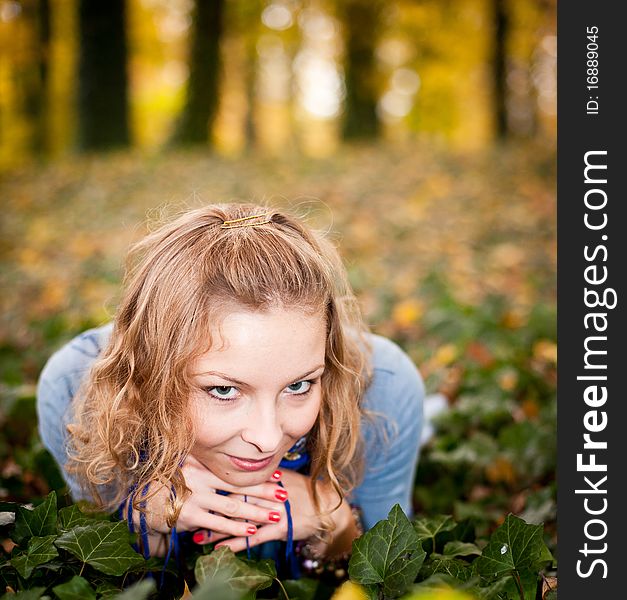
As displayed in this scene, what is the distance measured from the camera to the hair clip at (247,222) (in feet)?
5.02

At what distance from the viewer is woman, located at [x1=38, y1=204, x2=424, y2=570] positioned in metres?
1.41

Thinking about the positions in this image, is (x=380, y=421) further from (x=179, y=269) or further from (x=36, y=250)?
(x=36, y=250)

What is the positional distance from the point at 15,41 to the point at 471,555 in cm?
1202

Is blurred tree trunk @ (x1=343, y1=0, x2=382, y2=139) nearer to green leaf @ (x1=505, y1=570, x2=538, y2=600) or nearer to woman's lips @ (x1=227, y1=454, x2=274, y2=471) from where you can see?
woman's lips @ (x1=227, y1=454, x2=274, y2=471)

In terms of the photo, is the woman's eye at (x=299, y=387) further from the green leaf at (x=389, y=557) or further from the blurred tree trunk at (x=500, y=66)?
the blurred tree trunk at (x=500, y=66)

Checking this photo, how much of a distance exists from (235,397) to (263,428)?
3.7 inches

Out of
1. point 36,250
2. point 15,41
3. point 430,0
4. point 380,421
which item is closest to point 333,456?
point 380,421

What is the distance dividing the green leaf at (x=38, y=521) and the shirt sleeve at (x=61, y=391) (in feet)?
1.65

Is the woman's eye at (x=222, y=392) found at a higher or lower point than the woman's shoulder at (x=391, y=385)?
higher

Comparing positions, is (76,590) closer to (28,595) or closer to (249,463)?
(28,595)

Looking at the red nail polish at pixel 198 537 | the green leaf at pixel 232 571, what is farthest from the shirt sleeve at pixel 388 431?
the green leaf at pixel 232 571

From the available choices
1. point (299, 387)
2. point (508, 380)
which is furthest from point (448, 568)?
point (508, 380)

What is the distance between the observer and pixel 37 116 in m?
17.3

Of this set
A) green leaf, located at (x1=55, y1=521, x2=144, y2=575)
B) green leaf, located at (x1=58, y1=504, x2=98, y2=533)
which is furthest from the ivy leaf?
green leaf, located at (x1=58, y1=504, x2=98, y2=533)
